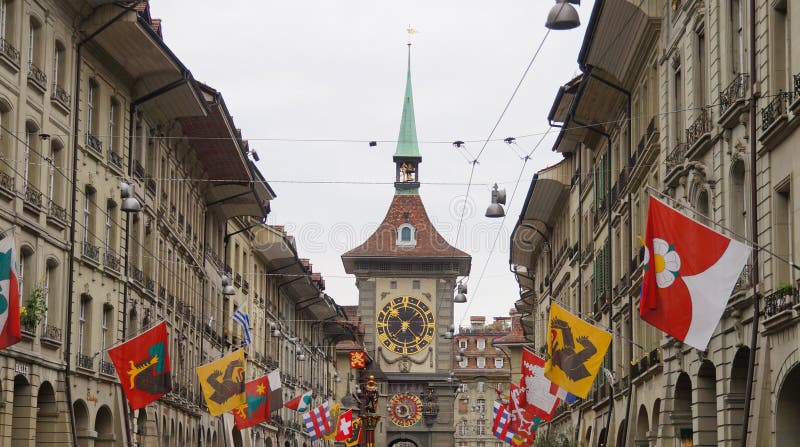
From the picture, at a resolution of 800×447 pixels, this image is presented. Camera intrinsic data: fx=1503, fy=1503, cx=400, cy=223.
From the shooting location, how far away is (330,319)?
102938 mm

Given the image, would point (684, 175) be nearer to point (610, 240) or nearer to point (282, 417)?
point (610, 240)

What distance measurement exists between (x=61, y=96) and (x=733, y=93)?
51.4 feet

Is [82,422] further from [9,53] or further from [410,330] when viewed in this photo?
[410,330]

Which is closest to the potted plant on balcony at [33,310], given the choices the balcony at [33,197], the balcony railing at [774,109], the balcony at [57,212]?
the balcony at [33,197]

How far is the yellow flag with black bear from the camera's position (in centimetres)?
3375

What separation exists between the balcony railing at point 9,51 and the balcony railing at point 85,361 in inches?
352

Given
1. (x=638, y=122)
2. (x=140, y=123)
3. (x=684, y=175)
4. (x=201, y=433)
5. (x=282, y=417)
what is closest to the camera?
(x=684, y=175)

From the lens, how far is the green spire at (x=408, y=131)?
139 meters

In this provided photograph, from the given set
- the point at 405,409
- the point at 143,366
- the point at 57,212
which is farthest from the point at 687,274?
the point at 405,409

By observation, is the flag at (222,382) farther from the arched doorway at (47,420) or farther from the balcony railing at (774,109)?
the balcony railing at (774,109)

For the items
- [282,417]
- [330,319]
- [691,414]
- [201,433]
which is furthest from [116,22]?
[330,319]

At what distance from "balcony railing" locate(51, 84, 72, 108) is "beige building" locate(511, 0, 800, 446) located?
13561mm

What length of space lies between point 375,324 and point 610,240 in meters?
80.1

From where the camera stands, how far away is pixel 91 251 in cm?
3825
